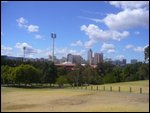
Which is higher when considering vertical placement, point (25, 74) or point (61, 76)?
point (25, 74)

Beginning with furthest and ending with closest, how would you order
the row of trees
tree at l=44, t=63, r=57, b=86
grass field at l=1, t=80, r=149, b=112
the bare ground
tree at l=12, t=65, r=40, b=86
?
tree at l=44, t=63, r=57, b=86
the row of trees
tree at l=12, t=65, r=40, b=86
grass field at l=1, t=80, r=149, b=112
the bare ground

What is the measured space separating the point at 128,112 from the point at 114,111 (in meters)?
0.97

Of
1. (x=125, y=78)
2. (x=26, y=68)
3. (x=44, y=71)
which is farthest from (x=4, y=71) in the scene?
(x=125, y=78)

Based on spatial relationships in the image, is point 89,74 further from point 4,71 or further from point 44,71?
point 4,71

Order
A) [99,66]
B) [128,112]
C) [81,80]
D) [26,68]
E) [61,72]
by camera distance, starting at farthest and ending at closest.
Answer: [99,66] < [61,72] < [81,80] < [26,68] < [128,112]

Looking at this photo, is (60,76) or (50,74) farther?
(50,74)

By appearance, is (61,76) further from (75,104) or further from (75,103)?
(75,104)

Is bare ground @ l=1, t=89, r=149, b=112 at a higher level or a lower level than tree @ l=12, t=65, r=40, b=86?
lower

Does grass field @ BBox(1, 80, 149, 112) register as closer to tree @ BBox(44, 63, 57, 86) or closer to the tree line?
the tree line

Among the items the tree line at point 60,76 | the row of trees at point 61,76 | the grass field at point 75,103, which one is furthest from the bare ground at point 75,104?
the row of trees at point 61,76

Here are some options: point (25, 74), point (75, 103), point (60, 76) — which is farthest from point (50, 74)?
point (75, 103)

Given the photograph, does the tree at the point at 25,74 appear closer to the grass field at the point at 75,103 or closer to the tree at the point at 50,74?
the tree at the point at 50,74

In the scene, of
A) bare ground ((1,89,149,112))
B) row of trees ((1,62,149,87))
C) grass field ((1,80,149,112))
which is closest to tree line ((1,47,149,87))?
row of trees ((1,62,149,87))

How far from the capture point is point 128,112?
22.2m
